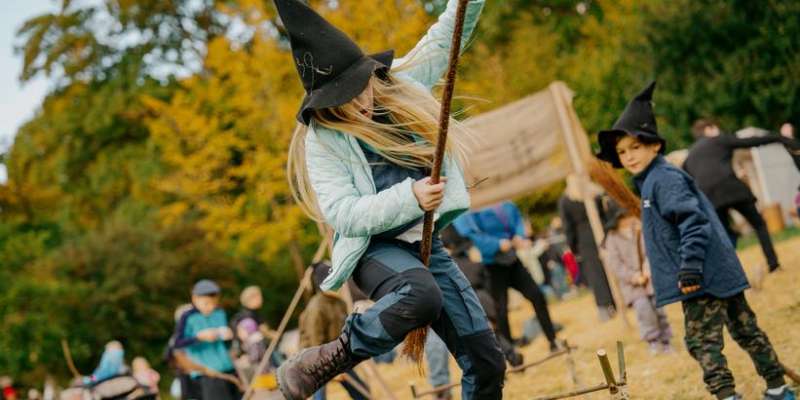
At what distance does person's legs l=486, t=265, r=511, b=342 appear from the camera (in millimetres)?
8828

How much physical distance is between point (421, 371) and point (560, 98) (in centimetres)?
634

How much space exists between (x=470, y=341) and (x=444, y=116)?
1019 millimetres

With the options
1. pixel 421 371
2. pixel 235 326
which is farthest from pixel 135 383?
pixel 421 371

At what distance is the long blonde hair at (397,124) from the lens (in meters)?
3.72

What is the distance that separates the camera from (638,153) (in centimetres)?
511

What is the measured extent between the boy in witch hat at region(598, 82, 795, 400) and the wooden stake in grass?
153 cm

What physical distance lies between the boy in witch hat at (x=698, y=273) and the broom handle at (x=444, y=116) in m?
1.68

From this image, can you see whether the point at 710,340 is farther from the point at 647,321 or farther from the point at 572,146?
the point at 572,146

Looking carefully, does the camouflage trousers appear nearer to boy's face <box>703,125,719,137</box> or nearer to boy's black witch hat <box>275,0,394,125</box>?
boy's black witch hat <box>275,0,394,125</box>

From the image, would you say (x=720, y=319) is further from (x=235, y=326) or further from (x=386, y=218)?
(x=235, y=326)

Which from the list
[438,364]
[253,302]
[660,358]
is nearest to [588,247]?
[660,358]

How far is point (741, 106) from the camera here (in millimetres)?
21047

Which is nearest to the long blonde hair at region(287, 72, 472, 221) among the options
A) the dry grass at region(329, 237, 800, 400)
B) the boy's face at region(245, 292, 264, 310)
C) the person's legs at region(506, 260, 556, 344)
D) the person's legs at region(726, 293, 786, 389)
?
the dry grass at region(329, 237, 800, 400)

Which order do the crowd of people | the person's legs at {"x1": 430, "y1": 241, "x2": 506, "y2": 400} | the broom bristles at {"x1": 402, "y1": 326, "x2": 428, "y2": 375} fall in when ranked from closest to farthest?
the crowd of people → the person's legs at {"x1": 430, "y1": 241, "x2": 506, "y2": 400} → the broom bristles at {"x1": 402, "y1": 326, "x2": 428, "y2": 375}
